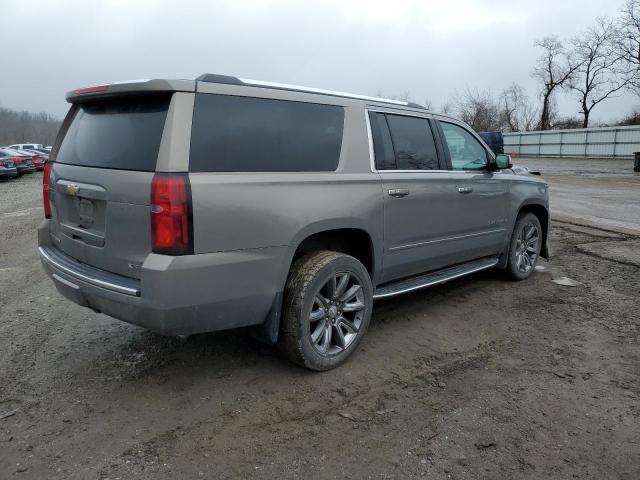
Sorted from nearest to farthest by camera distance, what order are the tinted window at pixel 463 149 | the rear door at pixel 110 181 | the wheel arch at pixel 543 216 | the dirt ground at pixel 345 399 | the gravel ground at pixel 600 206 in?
the dirt ground at pixel 345 399 < the rear door at pixel 110 181 < the tinted window at pixel 463 149 < the wheel arch at pixel 543 216 < the gravel ground at pixel 600 206

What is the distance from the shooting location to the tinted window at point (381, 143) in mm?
4098

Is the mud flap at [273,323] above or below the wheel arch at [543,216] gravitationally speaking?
below

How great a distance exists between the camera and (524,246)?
606 centimetres

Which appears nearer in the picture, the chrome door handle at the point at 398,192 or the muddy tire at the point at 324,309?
the muddy tire at the point at 324,309

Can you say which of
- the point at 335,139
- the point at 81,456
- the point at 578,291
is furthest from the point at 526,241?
the point at 81,456

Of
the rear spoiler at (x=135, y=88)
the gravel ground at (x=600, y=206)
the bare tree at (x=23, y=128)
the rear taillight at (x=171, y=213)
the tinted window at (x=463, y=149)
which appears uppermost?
the bare tree at (x=23, y=128)

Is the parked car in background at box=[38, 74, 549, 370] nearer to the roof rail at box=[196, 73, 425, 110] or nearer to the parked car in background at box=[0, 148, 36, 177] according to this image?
the roof rail at box=[196, 73, 425, 110]

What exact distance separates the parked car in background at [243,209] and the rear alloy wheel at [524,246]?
164 centimetres

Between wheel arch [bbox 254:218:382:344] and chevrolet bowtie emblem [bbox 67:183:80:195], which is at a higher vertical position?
chevrolet bowtie emblem [bbox 67:183:80:195]

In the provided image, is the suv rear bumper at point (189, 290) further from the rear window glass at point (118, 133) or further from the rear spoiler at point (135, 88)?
the rear spoiler at point (135, 88)

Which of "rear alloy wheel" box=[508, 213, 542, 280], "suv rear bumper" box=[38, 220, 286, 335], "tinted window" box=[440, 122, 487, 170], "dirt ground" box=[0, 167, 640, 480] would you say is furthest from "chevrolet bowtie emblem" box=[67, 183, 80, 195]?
"rear alloy wheel" box=[508, 213, 542, 280]

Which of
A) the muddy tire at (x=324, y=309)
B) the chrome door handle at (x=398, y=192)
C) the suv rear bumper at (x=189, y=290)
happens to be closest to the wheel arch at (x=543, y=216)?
the chrome door handle at (x=398, y=192)

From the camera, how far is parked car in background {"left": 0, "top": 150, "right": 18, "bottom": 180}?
2433 cm

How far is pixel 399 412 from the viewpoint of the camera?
10.4 feet
